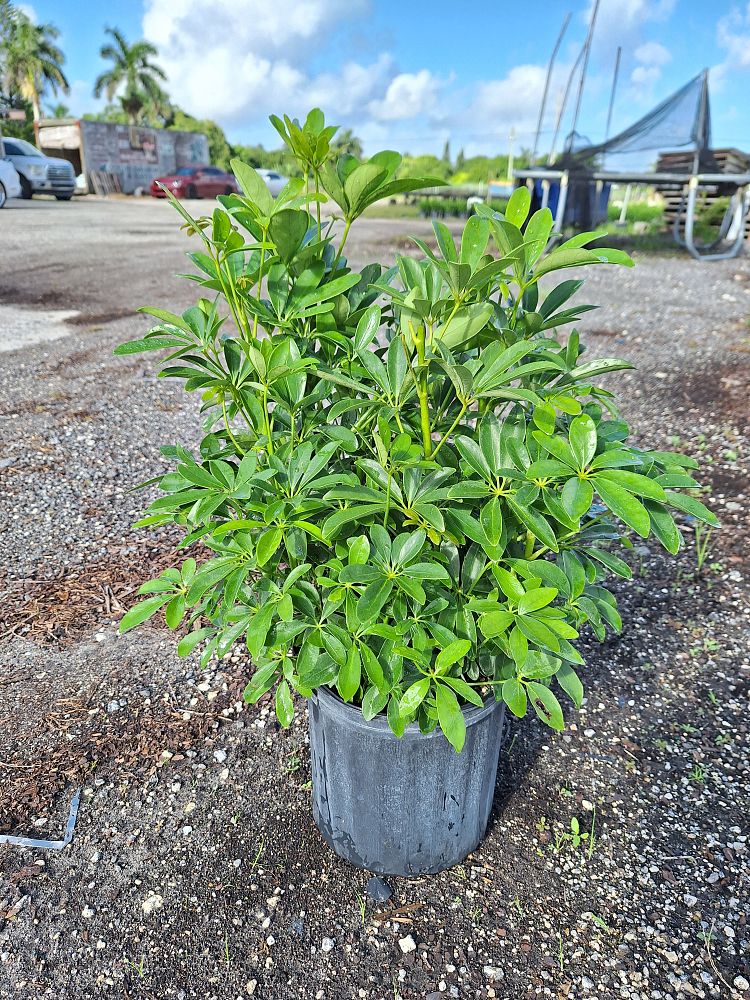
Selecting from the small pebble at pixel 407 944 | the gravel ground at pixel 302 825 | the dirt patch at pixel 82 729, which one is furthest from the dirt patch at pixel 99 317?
the small pebble at pixel 407 944

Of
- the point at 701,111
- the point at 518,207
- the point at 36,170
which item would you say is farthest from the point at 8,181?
the point at 518,207

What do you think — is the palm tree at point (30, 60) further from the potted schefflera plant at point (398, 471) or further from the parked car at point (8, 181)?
the potted schefflera plant at point (398, 471)

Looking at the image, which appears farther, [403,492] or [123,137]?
[123,137]

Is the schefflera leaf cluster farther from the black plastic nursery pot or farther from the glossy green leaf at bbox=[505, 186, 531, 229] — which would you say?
the black plastic nursery pot

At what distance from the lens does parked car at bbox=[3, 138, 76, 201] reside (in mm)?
17734

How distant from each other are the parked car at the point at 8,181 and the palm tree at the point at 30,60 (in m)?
14.5

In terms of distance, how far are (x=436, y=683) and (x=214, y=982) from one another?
2.52ft

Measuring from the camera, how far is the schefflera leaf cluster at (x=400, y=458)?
1.03 m

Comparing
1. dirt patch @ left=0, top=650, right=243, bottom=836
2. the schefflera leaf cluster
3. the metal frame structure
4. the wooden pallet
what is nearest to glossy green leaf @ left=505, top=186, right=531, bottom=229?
the schefflera leaf cluster

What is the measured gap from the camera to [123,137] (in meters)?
25.9

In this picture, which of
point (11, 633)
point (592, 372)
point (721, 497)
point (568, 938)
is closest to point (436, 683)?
point (592, 372)

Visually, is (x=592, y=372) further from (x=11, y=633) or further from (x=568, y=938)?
(x=11, y=633)

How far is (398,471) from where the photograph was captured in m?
1.12

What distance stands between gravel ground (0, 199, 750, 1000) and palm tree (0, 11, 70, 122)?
1333 inches
